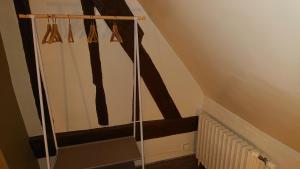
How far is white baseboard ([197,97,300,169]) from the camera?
1462 millimetres

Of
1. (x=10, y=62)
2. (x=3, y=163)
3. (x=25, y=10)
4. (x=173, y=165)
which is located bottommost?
(x=173, y=165)

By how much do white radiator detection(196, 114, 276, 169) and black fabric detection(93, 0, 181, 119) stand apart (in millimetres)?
384

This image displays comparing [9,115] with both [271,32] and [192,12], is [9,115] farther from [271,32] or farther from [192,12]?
[271,32]

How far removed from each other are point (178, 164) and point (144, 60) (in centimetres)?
139

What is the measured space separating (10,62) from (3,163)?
0.81 meters

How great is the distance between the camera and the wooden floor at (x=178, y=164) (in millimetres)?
2463

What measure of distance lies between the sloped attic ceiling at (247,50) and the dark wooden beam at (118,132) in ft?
2.17

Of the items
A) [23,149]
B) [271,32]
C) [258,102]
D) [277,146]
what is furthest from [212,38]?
[23,149]

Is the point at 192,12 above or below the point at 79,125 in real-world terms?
above

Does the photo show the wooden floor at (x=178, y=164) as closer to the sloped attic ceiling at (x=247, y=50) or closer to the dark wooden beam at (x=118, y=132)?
the dark wooden beam at (x=118, y=132)

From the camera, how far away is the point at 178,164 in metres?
2.51

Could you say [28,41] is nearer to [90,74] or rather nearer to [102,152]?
[90,74]

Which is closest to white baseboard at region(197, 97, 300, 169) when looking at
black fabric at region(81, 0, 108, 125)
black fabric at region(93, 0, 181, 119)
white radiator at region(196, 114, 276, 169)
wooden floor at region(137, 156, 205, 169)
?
white radiator at region(196, 114, 276, 169)

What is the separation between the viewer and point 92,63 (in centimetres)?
191
